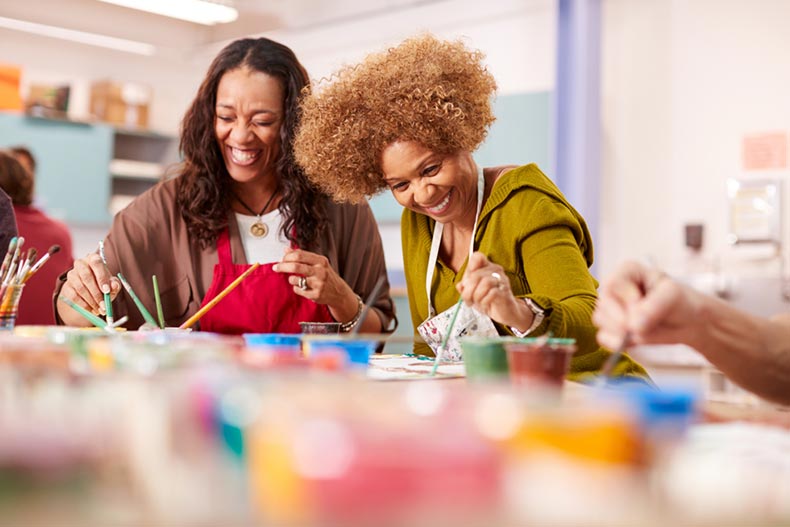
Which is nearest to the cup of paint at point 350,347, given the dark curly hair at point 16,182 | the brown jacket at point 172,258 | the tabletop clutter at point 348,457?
the tabletop clutter at point 348,457

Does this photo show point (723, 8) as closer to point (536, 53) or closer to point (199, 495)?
point (536, 53)

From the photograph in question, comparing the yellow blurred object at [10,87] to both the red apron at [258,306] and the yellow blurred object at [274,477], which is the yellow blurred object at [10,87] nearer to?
the red apron at [258,306]

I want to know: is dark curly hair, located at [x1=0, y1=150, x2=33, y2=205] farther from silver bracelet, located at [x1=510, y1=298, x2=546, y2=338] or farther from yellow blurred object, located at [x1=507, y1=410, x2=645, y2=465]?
yellow blurred object, located at [x1=507, y1=410, x2=645, y2=465]

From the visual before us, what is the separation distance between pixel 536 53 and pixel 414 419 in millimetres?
5585

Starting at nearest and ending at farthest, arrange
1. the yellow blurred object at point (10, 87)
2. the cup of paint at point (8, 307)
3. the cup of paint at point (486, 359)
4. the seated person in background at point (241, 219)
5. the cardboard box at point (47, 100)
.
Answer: the cup of paint at point (486, 359), the cup of paint at point (8, 307), the seated person in background at point (241, 219), the yellow blurred object at point (10, 87), the cardboard box at point (47, 100)

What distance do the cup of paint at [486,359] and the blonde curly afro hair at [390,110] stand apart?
0.88 metres

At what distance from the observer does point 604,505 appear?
0.47 m

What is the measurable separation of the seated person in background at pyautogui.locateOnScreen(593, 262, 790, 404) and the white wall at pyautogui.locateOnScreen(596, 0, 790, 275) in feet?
12.2

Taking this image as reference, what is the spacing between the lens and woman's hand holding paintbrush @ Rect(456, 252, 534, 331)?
149 centimetres

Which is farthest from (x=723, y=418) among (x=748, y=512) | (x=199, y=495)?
(x=199, y=495)

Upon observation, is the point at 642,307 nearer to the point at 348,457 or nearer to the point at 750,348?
the point at 750,348

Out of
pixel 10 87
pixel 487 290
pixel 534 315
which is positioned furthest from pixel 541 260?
pixel 10 87

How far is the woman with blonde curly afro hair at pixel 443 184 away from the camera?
73.5 inches

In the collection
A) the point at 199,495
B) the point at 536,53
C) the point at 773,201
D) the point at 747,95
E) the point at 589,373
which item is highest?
the point at 536,53
